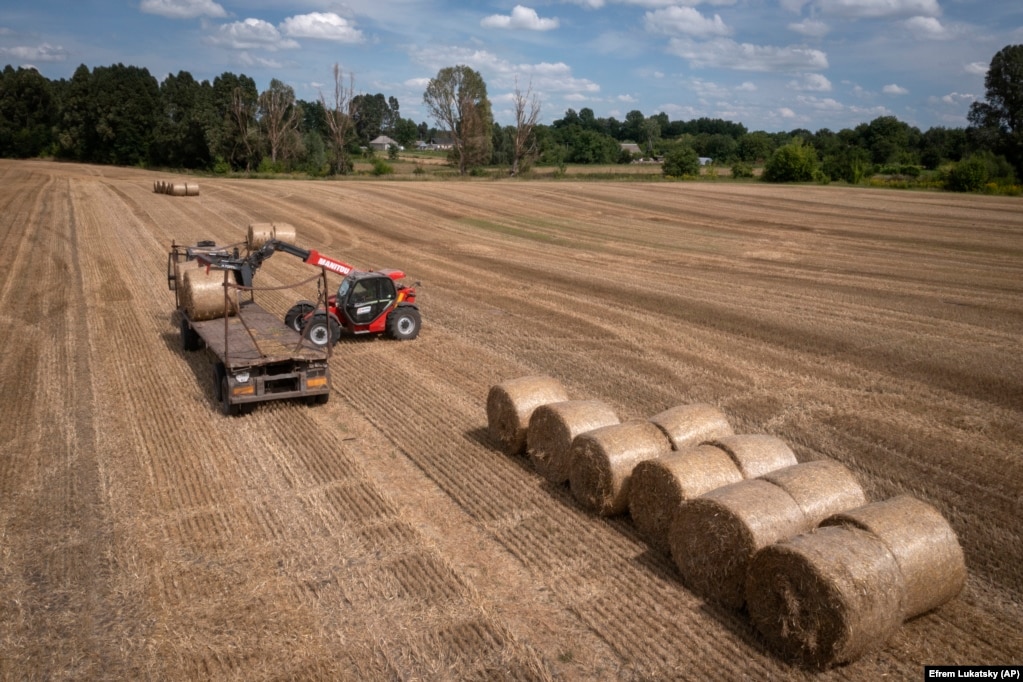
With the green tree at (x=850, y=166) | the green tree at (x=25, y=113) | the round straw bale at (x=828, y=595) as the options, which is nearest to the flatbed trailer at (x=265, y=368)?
the round straw bale at (x=828, y=595)

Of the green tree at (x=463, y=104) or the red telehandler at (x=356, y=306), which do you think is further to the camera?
the green tree at (x=463, y=104)

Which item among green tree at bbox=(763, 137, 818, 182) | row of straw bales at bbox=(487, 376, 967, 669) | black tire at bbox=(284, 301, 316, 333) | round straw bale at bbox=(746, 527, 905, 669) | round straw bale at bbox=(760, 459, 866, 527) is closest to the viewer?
round straw bale at bbox=(746, 527, 905, 669)

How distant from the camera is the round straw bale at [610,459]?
28.5 ft

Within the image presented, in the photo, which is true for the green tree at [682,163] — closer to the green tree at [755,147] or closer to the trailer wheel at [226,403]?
the green tree at [755,147]

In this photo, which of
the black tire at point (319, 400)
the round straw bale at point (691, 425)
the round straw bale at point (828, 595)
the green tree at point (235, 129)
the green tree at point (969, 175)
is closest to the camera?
the round straw bale at point (828, 595)

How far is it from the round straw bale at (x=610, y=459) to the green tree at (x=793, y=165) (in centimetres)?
6041

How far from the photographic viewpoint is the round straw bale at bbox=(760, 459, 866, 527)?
753 centimetres

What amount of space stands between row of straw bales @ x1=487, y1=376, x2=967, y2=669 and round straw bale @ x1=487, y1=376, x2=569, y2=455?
1.19ft

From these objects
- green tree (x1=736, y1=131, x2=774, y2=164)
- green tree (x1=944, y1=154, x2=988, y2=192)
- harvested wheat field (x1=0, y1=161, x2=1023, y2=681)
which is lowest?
harvested wheat field (x1=0, y1=161, x2=1023, y2=681)

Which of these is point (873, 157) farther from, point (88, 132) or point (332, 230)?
point (88, 132)

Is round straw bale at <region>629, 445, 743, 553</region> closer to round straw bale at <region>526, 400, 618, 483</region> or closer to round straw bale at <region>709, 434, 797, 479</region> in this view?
round straw bale at <region>709, 434, 797, 479</region>

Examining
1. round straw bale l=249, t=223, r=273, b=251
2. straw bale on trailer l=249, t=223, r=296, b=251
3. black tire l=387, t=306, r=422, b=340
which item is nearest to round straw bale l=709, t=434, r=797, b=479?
black tire l=387, t=306, r=422, b=340

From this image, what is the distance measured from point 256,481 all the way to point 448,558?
315 cm

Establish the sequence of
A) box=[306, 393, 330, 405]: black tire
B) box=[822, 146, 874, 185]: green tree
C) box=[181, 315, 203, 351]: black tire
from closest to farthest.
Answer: box=[306, 393, 330, 405]: black tire, box=[181, 315, 203, 351]: black tire, box=[822, 146, 874, 185]: green tree
